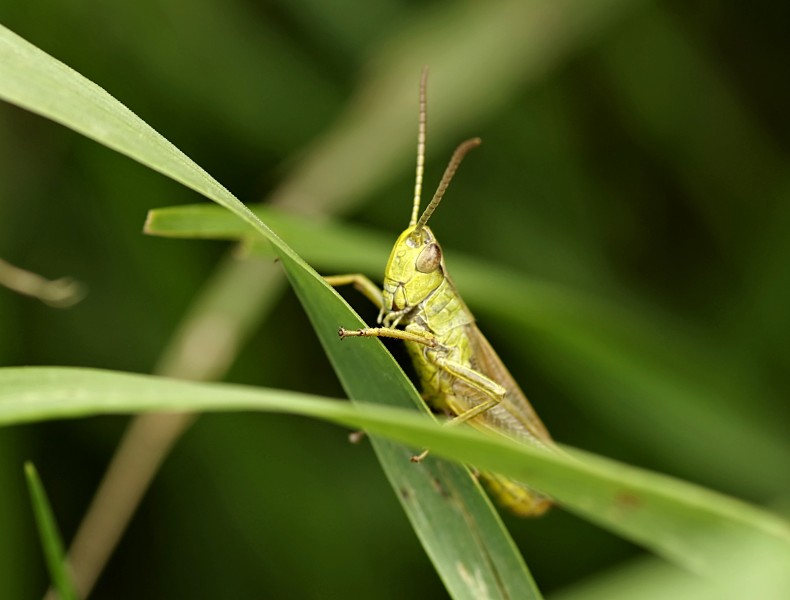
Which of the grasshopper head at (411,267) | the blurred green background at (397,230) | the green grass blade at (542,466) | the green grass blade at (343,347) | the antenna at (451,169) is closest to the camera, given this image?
the green grass blade at (542,466)

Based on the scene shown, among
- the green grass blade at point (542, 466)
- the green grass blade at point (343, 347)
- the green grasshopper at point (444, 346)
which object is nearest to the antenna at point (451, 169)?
the green grasshopper at point (444, 346)

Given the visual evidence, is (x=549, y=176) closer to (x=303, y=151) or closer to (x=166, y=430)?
(x=303, y=151)

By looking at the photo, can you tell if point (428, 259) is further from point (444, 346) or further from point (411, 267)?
point (444, 346)

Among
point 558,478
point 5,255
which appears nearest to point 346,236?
point 5,255

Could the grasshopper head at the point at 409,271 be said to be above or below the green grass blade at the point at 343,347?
above

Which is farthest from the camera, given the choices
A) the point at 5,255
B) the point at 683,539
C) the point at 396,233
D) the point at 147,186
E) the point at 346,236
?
the point at 396,233

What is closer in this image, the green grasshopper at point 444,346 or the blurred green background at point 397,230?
the green grasshopper at point 444,346

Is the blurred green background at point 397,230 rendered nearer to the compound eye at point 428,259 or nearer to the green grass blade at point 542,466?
the compound eye at point 428,259

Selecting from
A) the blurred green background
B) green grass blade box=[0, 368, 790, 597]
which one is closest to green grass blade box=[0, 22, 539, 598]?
green grass blade box=[0, 368, 790, 597]

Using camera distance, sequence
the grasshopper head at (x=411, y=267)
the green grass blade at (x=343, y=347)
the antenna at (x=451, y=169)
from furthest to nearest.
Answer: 1. the grasshopper head at (x=411, y=267)
2. the antenna at (x=451, y=169)
3. the green grass blade at (x=343, y=347)
